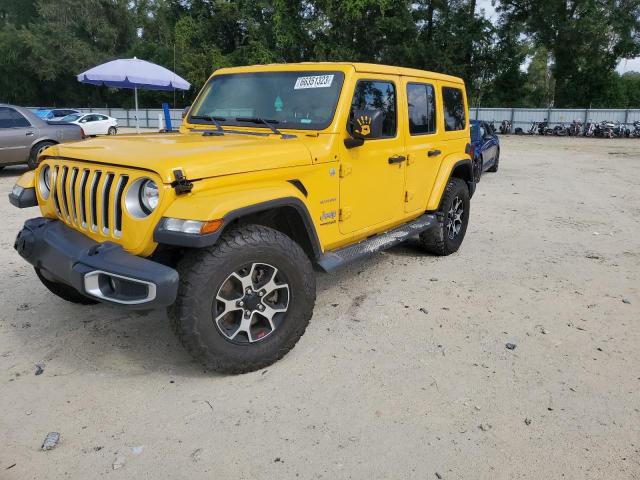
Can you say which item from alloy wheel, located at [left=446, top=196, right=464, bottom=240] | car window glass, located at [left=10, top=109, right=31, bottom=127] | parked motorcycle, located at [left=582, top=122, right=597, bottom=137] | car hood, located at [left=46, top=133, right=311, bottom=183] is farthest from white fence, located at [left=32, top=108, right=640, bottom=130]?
car hood, located at [left=46, top=133, right=311, bottom=183]

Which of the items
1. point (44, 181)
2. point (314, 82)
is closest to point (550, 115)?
point (314, 82)

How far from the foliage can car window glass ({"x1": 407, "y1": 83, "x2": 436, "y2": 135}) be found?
2853cm

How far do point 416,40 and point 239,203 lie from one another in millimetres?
32314

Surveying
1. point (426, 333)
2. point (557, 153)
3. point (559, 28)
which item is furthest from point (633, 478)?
point (559, 28)

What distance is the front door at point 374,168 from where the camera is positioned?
151 inches

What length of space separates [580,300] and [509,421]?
2.18 meters

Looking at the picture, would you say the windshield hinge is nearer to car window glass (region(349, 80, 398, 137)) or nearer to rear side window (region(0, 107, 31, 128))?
car window glass (region(349, 80, 398, 137))

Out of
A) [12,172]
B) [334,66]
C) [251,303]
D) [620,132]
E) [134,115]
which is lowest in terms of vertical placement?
[12,172]

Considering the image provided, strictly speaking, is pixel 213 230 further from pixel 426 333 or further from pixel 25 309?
pixel 25 309

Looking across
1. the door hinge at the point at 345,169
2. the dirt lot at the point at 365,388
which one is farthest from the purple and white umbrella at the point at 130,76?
the door hinge at the point at 345,169

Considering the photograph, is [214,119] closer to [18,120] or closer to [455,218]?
[455,218]

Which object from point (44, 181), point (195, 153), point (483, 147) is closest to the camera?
point (195, 153)

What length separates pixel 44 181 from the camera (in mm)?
3619

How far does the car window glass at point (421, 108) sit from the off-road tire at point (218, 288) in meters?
2.05
